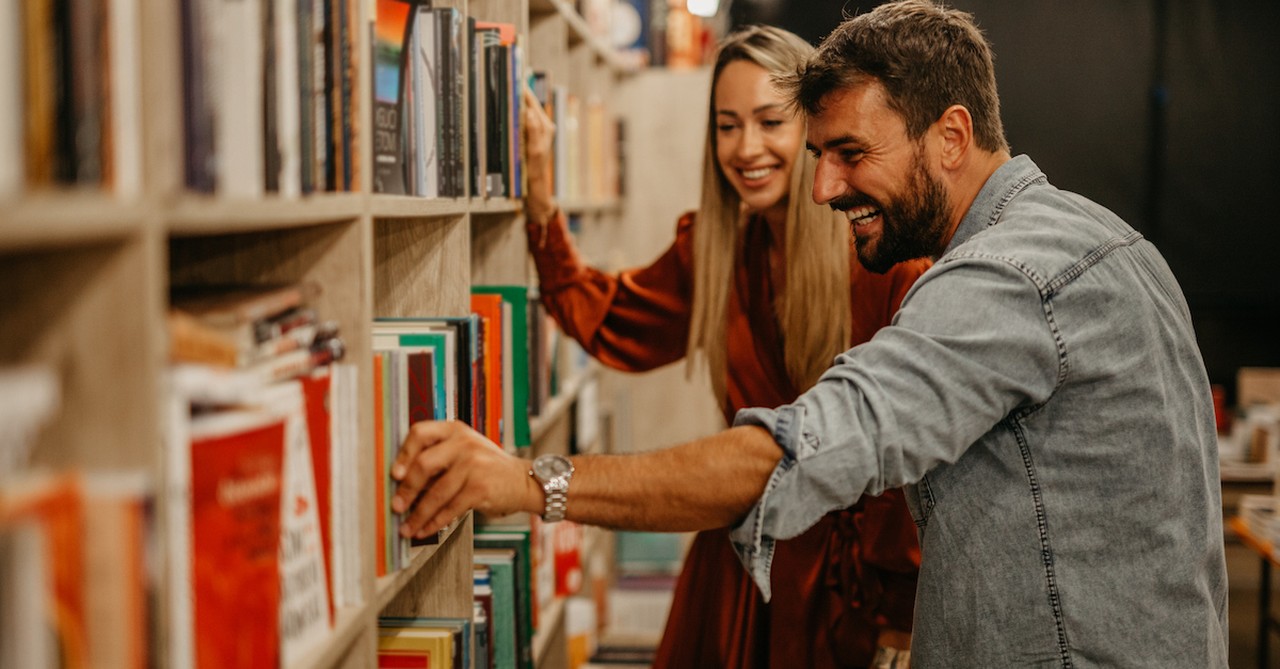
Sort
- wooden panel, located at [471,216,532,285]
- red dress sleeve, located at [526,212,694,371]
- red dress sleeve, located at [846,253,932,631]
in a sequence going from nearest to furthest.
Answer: red dress sleeve, located at [846,253,932,631]
wooden panel, located at [471,216,532,285]
red dress sleeve, located at [526,212,694,371]

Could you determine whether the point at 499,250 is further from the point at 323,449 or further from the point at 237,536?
the point at 237,536

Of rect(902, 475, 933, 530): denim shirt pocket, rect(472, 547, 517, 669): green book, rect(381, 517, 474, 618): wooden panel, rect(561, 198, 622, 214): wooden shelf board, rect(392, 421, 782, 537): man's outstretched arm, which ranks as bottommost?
rect(472, 547, 517, 669): green book

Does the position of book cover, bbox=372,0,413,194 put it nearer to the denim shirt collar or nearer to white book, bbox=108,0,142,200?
white book, bbox=108,0,142,200

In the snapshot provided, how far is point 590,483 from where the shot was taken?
124 cm

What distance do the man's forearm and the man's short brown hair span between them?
488 mm

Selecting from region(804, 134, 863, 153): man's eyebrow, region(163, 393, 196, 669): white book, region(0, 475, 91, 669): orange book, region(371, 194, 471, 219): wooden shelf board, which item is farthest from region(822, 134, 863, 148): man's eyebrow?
region(0, 475, 91, 669): orange book

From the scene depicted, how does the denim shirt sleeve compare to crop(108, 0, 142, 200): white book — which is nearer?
crop(108, 0, 142, 200): white book

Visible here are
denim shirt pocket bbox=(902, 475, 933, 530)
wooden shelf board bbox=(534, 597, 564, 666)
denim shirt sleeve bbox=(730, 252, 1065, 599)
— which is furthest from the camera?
wooden shelf board bbox=(534, 597, 564, 666)

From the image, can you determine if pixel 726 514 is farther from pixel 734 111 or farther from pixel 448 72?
pixel 734 111

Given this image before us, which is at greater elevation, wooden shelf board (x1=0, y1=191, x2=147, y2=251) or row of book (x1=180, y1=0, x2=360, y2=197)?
row of book (x1=180, y1=0, x2=360, y2=197)

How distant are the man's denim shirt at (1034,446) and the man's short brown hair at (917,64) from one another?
11cm

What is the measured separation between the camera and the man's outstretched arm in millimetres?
1185

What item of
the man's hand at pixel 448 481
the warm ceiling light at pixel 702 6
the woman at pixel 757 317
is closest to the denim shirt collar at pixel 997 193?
the woman at pixel 757 317

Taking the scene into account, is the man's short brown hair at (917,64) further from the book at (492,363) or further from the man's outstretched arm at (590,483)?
the book at (492,363)
